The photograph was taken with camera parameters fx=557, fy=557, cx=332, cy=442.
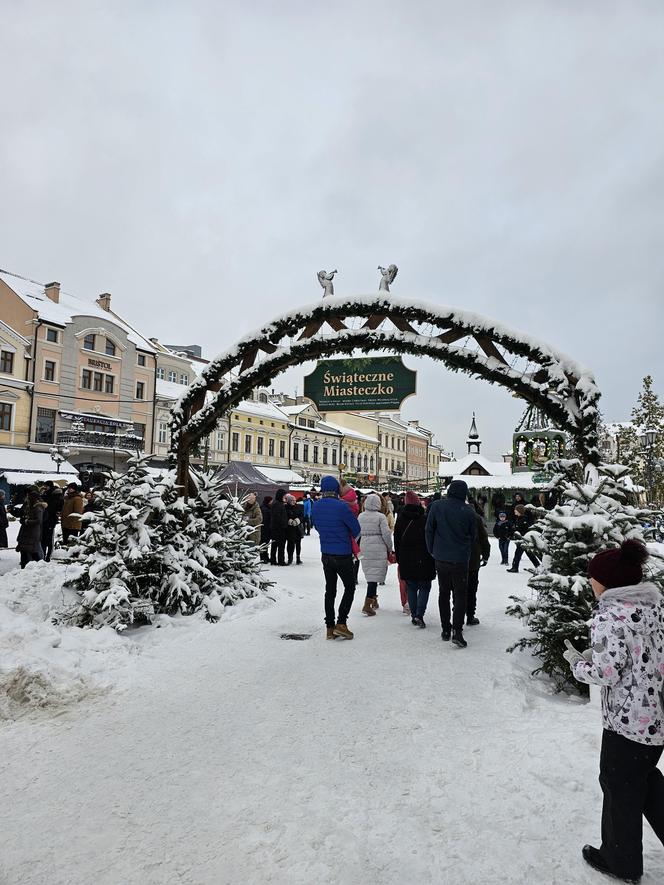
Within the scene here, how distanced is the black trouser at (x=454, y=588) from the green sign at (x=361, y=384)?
2255 millimetres

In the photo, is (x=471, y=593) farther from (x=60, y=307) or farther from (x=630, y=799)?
(x=60, y=307)

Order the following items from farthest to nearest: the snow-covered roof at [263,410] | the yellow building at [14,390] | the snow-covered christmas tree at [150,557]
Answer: the snow-covered roof at [263,410] < the yellow building at [14,390] < the snow-covered christmas tree at [150,557]

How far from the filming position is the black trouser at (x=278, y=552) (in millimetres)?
13508

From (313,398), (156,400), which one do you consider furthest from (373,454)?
(313,398)

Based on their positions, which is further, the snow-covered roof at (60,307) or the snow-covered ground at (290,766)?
the snow-covered roof at (60,307)

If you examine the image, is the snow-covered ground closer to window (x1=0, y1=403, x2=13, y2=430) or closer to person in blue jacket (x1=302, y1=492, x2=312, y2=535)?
person in blue jacket (x1=302, y1=492, x2=312, y2=535)

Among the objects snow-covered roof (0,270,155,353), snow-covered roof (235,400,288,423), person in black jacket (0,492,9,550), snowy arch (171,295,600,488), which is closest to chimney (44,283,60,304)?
snow-covered roof (0,270,155,353)

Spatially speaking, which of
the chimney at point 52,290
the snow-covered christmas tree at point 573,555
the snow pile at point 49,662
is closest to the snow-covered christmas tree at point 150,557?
the snow pile at point 49,662

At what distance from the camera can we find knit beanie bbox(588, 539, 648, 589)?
2.54 m

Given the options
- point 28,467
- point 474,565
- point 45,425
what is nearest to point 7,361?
point 45,425

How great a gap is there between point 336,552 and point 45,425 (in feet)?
102

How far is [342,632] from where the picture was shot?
21.1ft

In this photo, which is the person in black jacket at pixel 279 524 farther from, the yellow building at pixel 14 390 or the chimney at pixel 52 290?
the chimney at pixel 52 290

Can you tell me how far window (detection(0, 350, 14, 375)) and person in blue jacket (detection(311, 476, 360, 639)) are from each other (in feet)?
102
